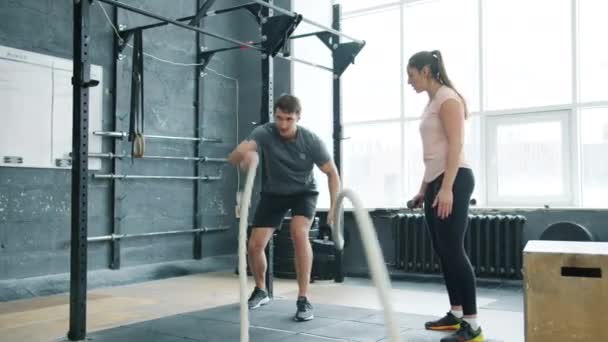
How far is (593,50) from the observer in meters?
4.69

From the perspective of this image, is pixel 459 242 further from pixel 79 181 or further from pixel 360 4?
pixel 360 4

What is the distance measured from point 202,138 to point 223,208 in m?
0.77

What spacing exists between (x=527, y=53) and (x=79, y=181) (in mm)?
3744

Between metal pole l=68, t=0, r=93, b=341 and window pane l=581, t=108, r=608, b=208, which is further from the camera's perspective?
window pane l=581, t=108, r=608, b=208

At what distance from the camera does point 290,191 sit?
133 inches

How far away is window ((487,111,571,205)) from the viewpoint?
4770 mm

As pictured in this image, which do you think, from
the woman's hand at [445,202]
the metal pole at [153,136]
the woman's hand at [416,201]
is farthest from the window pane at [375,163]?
the woman's hand at [445,202]

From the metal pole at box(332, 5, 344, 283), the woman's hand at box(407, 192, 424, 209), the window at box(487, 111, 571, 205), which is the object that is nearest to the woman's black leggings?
the woman's hand at box(407, 192, 424, 209)

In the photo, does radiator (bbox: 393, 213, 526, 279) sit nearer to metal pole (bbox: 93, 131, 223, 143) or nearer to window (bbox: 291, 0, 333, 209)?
window (bbox: 291, 0, 333, 209)

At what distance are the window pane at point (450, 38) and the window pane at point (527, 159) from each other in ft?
1.28

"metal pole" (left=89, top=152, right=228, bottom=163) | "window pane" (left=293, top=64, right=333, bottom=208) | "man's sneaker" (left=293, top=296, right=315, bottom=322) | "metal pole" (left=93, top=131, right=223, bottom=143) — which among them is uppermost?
"window pane" (left=293, top=64, right=333, bottom=208)

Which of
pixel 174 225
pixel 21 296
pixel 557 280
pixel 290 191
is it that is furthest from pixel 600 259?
pixel 174 225

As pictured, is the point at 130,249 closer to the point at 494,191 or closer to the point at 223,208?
the point at 223,208

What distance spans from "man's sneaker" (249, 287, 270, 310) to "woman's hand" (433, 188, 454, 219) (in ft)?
4.87
